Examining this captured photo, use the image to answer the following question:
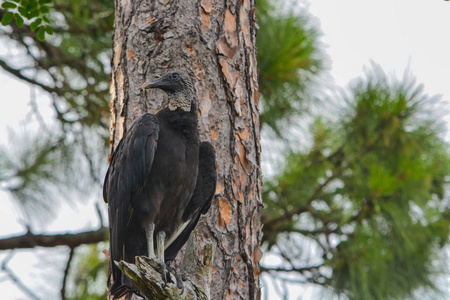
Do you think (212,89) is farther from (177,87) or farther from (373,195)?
(373,195)

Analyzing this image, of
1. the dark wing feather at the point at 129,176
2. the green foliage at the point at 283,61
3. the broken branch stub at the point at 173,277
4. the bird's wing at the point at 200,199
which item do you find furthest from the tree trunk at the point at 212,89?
the green foliage at the point at 283,61

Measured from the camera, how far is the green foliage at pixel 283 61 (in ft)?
13.0

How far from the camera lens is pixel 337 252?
12.9 feet

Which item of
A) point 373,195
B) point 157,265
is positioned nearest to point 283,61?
point 373,195

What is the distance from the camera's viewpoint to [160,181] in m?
2.32

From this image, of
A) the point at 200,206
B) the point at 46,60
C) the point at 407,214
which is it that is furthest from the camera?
the point at 46,60

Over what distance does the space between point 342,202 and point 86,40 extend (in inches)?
88.8

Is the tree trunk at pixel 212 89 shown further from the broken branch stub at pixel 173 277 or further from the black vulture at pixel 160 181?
the broken branch stub at pixel 173 277

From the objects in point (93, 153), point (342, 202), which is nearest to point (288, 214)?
point (342, 202)

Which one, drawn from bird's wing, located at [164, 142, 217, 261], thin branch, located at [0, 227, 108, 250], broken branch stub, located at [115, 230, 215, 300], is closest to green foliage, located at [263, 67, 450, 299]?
thin branch, located at [0, 227, 108, 250]

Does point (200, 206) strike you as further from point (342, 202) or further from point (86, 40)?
point (86, 40)

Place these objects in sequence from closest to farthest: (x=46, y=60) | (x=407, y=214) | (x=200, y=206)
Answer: (x=200, y=206)
(x=407, y=214)
(x=46, y=60)

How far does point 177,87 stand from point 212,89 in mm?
226

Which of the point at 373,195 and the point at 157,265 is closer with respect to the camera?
the point at 157,265
